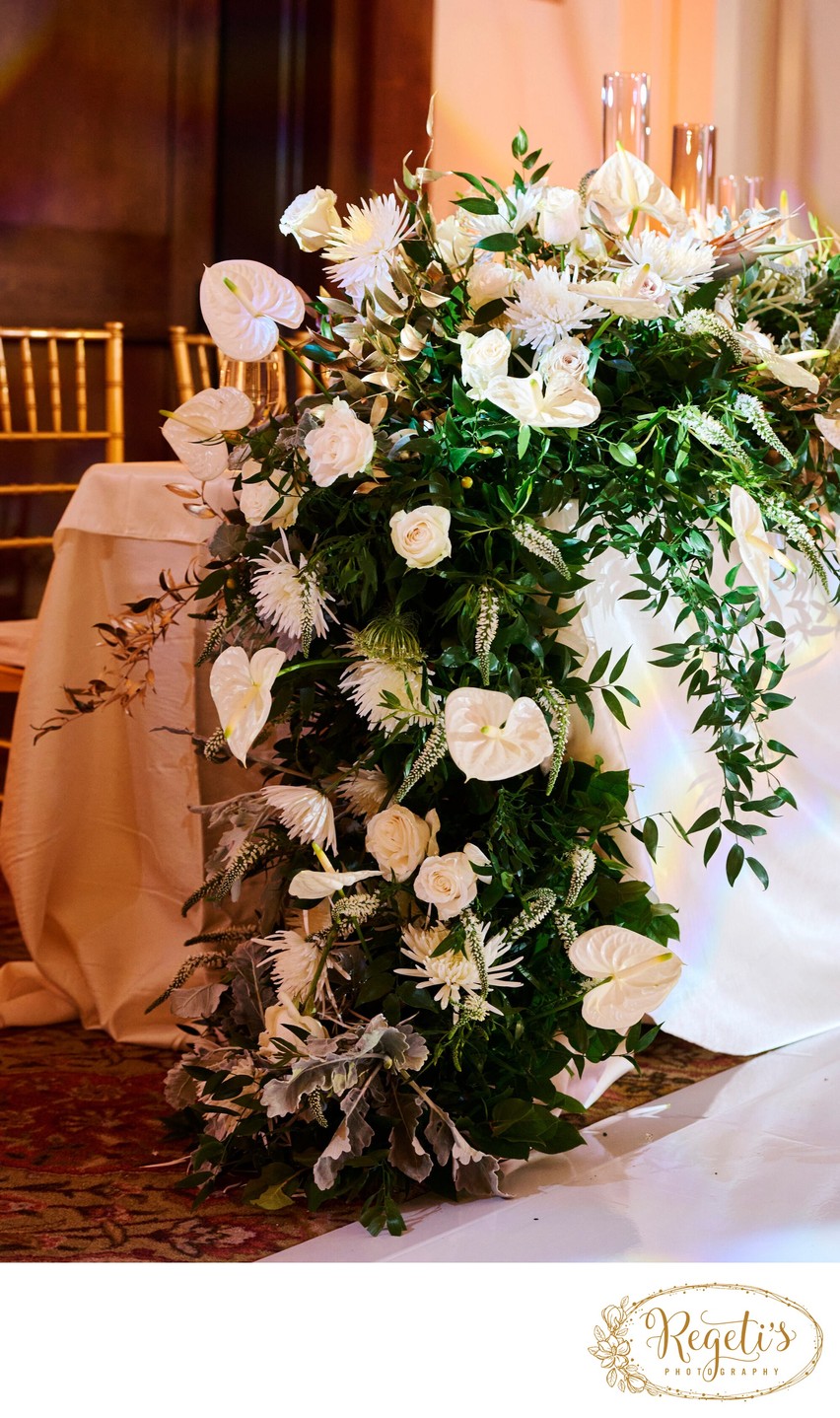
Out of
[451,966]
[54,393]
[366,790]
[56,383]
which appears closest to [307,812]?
[366,790]

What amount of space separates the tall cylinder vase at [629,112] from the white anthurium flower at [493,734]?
1.08 meters

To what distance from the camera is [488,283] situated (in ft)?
4.82

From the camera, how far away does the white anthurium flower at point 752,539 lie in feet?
4.49

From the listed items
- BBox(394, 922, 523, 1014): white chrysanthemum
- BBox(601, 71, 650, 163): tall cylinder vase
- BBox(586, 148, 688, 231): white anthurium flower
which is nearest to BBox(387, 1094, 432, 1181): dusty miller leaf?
BBox(394, 922, 523, 1014): white chrysanthemum

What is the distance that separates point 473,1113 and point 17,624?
4.51 ft

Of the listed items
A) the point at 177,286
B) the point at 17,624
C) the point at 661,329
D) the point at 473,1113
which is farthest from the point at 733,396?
the point at 177,286

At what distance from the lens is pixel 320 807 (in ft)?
4.79

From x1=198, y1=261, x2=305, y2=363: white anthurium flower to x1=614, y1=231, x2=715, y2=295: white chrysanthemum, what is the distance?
329 mm

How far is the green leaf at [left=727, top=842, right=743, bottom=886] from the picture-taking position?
159 centimetres

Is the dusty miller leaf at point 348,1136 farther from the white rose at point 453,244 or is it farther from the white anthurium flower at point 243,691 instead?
the white rose at point 453,244

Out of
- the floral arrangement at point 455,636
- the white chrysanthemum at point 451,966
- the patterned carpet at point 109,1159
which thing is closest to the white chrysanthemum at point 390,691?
the floral arrangement at point 455,636

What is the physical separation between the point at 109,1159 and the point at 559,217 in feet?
3.64
